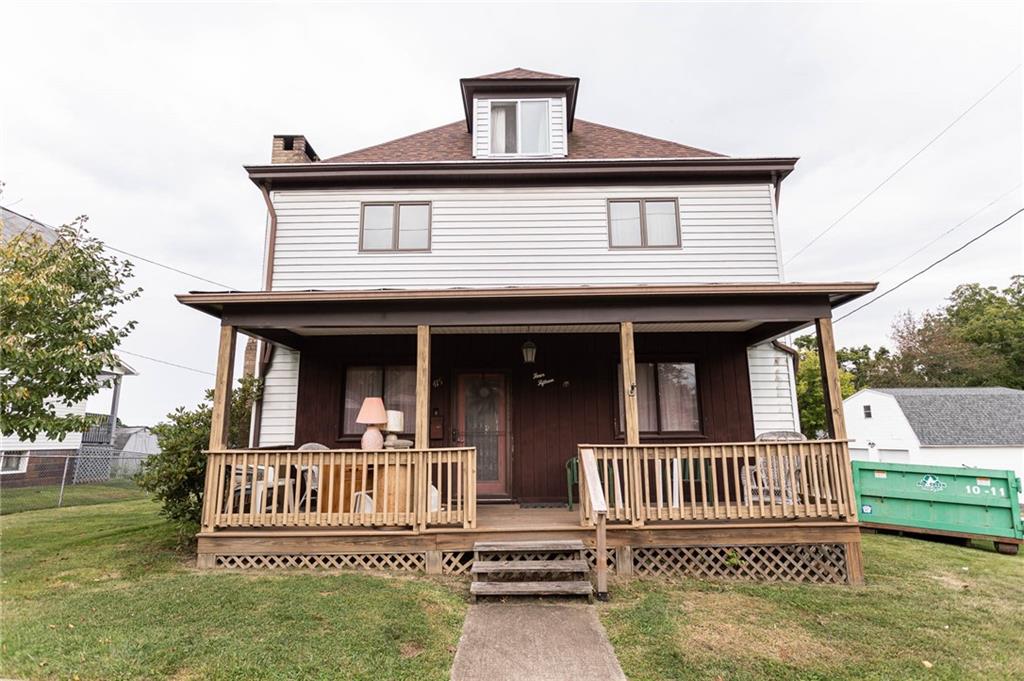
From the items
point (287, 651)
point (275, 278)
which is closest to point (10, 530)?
point (275, 278)

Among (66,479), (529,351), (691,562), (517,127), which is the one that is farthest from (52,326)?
(66,479)

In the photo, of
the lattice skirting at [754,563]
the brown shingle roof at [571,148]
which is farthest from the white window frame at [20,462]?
the lattice skirting at [754,563]

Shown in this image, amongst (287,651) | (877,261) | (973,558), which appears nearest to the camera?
(287,651)

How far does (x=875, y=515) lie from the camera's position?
8.94 m

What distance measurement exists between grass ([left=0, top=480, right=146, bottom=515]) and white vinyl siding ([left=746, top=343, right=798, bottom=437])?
1339 cm

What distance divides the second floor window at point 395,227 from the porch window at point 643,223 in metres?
3.23

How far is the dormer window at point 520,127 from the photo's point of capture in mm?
9070

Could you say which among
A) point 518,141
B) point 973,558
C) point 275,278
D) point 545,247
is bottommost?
point 973,558

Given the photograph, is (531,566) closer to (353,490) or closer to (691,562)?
(691,562)

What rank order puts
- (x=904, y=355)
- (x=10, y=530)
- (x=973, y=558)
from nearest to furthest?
1. (x=973, y=558)
2. (x=10, y=530)
3. (x=904, y=355)

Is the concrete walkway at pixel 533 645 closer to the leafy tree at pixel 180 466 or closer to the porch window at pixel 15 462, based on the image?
the leafy tree at pixel 180 466

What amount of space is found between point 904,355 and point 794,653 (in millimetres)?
38309

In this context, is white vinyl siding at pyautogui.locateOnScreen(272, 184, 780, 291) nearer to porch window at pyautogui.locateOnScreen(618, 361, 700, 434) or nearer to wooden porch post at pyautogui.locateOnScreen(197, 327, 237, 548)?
porch window at pyautogui.locateOnScreen(618, 361, 700, 434)

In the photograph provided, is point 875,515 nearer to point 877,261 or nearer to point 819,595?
point 819,595
